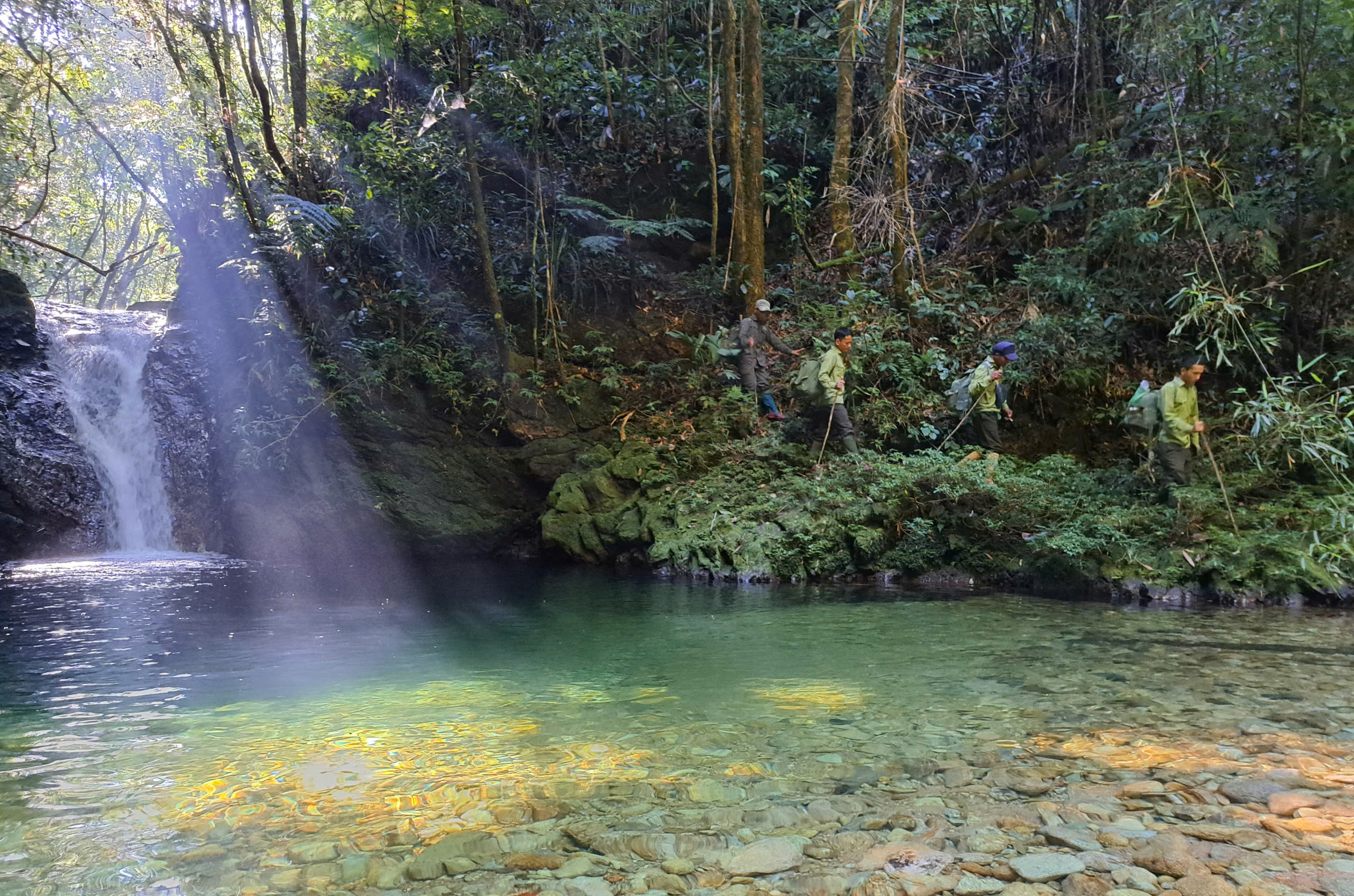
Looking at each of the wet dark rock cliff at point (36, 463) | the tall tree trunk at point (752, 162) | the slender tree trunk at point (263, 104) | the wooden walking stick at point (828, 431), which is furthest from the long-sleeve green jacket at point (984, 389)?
the wet dark rock cliff at point (36, 463)

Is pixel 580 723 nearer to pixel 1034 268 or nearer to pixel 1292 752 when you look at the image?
pixel 1292 752

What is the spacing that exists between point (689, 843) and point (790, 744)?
3.77 feet

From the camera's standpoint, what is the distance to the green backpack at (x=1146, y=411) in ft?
28.5

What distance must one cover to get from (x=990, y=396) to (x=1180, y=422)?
2.54m

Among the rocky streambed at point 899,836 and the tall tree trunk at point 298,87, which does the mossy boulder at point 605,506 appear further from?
the tall tree trunk at point 298,87

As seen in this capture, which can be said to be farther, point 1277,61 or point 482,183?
point 482,183

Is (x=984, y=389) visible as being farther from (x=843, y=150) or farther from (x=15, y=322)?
(x=15, y=322)

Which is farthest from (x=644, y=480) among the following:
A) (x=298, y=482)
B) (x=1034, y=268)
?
(x=1034, y=268)

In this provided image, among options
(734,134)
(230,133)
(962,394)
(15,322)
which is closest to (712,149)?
(734,134)

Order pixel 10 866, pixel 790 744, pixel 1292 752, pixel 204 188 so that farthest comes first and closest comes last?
pixel 204 188 → pixel 790 744 → pixel 1292 752 → pixel 10 866

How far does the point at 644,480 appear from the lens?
11773 mm

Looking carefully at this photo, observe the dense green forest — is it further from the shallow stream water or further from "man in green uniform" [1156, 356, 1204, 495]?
the shallow stream water

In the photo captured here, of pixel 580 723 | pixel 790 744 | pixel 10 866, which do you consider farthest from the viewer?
pixel 580 723

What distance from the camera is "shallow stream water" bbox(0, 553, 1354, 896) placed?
3137 millimetres
